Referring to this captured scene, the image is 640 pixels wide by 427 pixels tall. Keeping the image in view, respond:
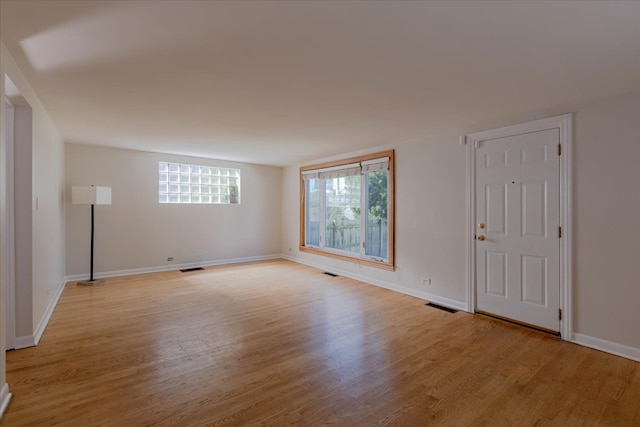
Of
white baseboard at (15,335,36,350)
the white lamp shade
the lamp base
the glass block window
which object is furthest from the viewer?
the glass block window

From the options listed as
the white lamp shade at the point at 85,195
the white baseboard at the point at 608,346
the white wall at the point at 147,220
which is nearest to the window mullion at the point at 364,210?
the white wall at the point at 147,220

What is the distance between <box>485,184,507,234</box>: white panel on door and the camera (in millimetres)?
3521

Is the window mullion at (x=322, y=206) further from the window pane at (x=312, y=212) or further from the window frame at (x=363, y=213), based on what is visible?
the window pane at (x=312, y=212)

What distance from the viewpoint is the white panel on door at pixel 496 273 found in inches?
139

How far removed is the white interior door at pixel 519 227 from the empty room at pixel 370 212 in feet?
0.07

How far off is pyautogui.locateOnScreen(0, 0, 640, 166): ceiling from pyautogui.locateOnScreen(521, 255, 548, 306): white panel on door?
1583mm

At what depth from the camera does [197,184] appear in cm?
646

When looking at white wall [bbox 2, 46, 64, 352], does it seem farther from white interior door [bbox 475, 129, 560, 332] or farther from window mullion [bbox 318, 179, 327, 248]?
white interior door [bbox 475, 129, 560, 332]

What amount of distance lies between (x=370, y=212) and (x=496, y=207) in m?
2.14

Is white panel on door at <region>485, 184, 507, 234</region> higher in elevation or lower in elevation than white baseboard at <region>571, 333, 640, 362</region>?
higher

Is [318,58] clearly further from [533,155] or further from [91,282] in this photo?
[91,282]

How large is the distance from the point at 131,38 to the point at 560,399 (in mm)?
3669

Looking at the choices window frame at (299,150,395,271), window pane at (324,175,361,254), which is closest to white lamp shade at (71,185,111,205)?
window frame at (299,150,395,271)

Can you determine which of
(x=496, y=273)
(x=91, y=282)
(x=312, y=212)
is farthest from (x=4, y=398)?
(x=312, y=212)
